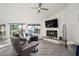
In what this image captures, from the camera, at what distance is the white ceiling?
9.48 feet

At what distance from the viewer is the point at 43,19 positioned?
3.07 m

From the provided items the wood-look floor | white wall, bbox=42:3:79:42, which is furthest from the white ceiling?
the wood-look floor

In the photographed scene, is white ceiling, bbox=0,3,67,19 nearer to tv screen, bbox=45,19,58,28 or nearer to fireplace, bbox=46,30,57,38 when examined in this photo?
tv screen, bbox=45,19,58,28

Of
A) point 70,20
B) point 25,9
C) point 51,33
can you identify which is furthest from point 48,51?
point 25,9

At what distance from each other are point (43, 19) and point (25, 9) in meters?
0.51

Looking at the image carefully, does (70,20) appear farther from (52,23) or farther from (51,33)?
(51,33)

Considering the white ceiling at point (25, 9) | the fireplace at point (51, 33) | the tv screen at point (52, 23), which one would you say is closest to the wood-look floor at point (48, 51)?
the fireplace at point (51, 33)

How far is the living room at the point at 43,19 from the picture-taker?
9.52 feet

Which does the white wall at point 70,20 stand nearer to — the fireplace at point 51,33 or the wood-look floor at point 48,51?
the fireplace at point 51,33

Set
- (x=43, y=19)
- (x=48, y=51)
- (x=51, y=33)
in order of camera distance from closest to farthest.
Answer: (x=48, y=51) → (x=43, y=19) → (x=51, y=33)

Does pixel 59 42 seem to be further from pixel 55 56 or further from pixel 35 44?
pixel 35 44

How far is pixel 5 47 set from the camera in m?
2.91

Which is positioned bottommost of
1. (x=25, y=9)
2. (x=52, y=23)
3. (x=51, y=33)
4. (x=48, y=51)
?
(x=48, y=51)

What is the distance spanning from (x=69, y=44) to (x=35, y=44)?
2.71 feet
